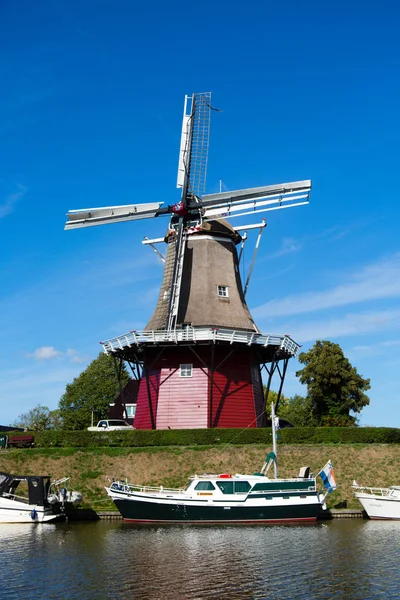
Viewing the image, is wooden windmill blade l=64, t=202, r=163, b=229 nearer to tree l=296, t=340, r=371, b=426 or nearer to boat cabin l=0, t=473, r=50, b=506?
boat cabin l=0, t=473, r=50, b=506

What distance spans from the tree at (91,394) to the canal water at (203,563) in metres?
46.8

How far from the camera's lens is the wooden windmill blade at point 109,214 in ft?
148

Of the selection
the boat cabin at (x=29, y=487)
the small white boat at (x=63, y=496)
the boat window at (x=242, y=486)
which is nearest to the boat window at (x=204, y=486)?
the boat window at (x=242, y=486)

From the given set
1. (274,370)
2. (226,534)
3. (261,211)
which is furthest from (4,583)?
(261,211)

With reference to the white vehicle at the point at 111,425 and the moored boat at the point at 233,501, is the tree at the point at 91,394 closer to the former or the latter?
the white vehicle at the point at 111,425

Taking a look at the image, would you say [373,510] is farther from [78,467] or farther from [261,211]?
[261,211]

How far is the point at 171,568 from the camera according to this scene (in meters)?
19.1

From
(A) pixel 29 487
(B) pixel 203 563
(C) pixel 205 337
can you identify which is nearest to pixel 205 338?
(C) pixel 205 337

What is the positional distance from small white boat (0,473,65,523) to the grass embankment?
2.68 metres

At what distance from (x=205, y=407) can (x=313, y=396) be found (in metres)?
18.7

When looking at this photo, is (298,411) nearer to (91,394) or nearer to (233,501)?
(91,394)

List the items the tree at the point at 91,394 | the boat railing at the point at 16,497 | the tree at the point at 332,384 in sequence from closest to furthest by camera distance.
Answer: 1. the boat railing at the point at 16,497
2. the tree at the point at 332,384
3. the tree at the point at 91,394

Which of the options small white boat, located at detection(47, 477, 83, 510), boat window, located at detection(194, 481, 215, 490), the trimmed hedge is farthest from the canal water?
the trimmed hedge

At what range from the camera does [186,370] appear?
42156 millimetres
